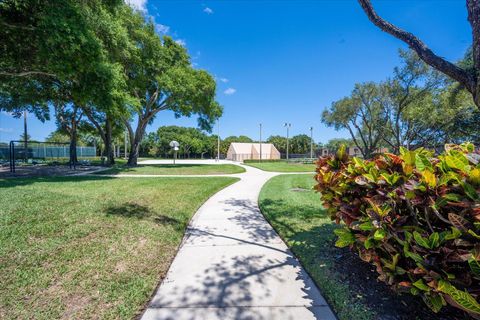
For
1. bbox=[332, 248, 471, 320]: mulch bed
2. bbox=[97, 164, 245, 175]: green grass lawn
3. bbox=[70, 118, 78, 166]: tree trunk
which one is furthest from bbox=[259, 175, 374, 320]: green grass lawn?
bbox=[70, 118, 78, 166]: tree trunk

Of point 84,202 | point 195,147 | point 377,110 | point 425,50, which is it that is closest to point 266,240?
point 425,50

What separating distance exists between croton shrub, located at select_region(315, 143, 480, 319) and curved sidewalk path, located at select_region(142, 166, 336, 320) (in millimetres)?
864

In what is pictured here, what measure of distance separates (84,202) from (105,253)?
2.59m

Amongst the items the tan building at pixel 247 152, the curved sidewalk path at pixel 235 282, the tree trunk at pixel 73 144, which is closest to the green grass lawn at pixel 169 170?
the tree trunk at pixel 73 144

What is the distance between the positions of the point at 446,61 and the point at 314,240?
3165 millimetres

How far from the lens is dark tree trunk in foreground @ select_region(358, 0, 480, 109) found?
264 centimetres

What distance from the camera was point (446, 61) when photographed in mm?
2838

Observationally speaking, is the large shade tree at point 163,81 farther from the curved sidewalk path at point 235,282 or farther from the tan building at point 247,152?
the tan building at point 247,152

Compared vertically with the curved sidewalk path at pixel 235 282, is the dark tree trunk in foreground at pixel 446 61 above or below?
Answer: above

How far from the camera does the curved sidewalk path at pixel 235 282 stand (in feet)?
7.54

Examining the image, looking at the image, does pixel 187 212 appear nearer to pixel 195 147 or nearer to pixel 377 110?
pixel 377 110

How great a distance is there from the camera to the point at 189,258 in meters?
3.50

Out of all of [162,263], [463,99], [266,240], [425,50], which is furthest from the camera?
[463,99]

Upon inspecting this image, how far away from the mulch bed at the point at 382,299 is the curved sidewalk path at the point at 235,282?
0.43 meters
